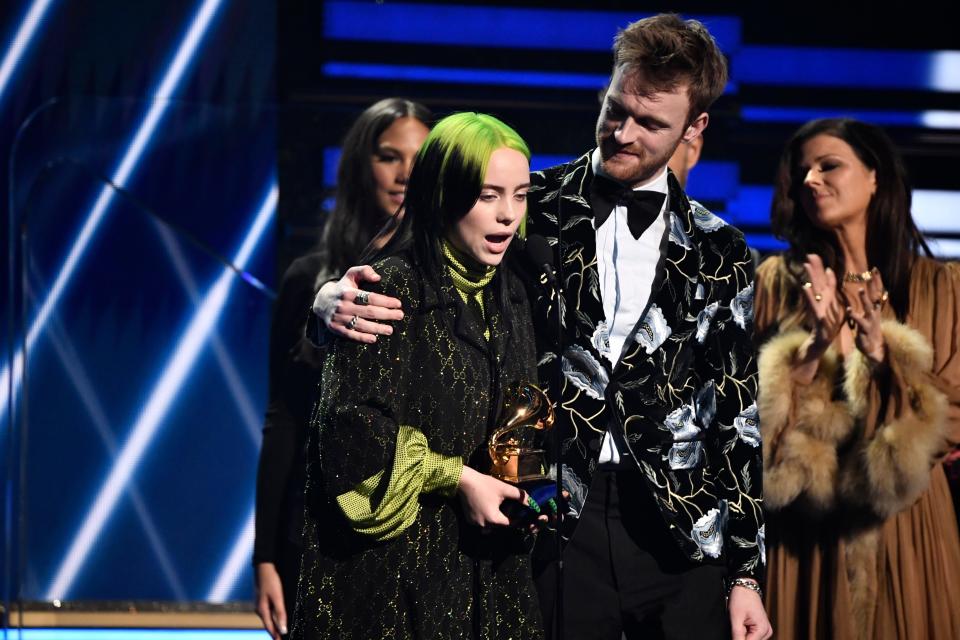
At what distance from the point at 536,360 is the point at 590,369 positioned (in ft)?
0.40

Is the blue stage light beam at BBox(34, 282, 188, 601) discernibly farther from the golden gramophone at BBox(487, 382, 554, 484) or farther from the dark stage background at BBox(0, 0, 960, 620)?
the golden gramophone at BBox(487, 382, 554, 484)

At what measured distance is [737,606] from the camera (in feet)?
7.52

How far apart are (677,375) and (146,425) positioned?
2.26 m

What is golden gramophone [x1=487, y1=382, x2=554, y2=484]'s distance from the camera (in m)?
1.95

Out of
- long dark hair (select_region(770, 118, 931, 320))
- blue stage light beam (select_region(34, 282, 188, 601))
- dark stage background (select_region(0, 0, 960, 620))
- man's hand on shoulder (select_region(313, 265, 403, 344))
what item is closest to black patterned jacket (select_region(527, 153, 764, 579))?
man's hand on shoulder (select_region(313, 265, 403, 344))

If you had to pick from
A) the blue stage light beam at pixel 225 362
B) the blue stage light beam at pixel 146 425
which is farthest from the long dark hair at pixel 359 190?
the blue stage light beam at pixel 225 362

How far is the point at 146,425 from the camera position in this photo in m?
4.06

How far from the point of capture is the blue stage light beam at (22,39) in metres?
4.79

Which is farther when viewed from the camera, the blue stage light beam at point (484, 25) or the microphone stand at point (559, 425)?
the blue stage light beam at point (484, 25)

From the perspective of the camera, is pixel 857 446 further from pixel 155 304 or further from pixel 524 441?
pixel 155 304

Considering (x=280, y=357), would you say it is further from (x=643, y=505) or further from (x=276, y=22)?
(x=276, y=22)

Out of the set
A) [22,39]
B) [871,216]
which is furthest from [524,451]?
[22,39]

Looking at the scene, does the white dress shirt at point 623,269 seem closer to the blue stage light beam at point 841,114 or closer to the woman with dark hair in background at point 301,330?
the woman with dark hair in background at point 301,330

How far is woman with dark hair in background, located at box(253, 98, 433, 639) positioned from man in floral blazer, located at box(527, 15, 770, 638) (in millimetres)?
606
